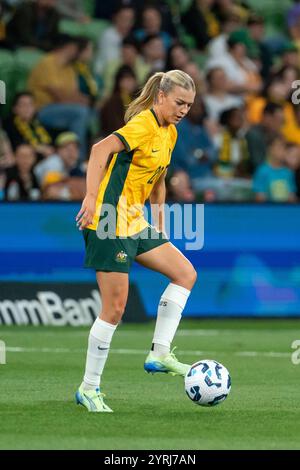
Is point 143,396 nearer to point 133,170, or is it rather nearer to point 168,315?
point 168,315

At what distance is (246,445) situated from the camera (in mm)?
6637

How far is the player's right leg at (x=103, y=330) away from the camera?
26.3 feet

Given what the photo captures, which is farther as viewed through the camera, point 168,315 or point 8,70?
point 8,70

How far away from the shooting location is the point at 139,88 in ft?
53.2

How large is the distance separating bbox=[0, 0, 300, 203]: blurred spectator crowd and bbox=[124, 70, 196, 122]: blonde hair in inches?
246

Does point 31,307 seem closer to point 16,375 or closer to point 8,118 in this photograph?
point 8,118

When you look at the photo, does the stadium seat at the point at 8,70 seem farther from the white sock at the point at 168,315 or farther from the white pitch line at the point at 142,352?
the white sock at the point at 168,315

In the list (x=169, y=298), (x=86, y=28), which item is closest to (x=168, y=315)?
(x=169, y=298)

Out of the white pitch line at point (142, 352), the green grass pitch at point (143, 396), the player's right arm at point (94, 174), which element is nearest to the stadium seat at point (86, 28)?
the green grass pitch at point (143, 396)

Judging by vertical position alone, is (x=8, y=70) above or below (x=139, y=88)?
above

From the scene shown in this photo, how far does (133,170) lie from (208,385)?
155 cm

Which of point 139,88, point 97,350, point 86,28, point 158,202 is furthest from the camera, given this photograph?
point 86,28
